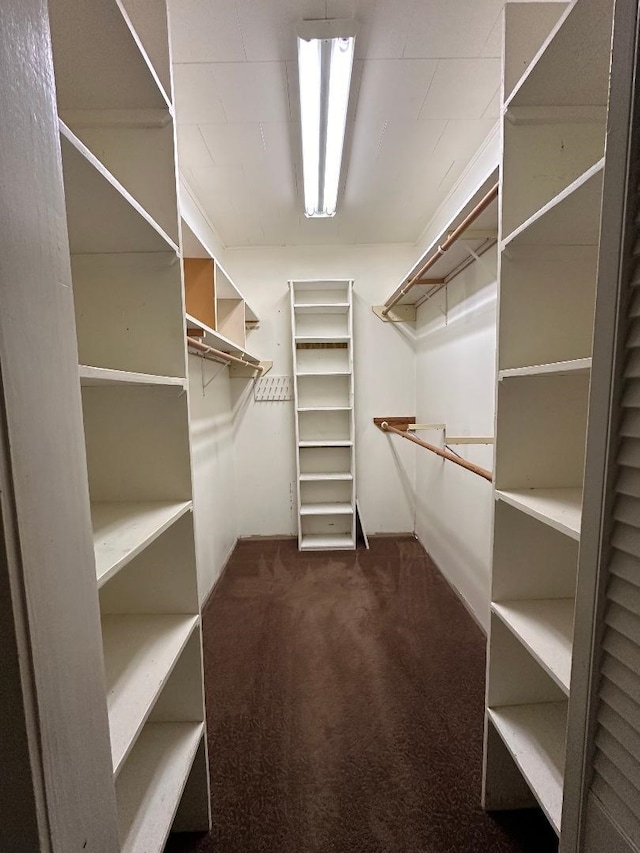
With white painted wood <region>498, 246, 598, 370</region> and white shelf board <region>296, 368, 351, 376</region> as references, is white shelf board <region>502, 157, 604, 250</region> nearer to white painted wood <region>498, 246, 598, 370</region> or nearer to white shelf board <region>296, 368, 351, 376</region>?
white painted wood <region>498, 246, 598, 370</region>

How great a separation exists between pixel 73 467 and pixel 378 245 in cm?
324

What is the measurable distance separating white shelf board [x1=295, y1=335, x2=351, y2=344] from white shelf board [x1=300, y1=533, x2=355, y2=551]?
1.75 meters

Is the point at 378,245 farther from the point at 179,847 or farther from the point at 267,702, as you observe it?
the point at 179,847

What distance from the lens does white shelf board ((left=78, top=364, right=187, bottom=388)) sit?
600 mm

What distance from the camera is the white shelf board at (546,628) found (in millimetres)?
842

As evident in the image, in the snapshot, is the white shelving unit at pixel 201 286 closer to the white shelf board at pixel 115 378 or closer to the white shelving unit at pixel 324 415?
the white shelf board at pixel 115 378

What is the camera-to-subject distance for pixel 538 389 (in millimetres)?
1062

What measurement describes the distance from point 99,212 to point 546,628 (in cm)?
155

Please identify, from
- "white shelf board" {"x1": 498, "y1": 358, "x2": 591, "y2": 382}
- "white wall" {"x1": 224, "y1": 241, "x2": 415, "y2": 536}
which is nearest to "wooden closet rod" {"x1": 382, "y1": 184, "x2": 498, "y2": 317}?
"white wall" {"x1": 224, "y1": 241, "x2": 415, "y2": 536}

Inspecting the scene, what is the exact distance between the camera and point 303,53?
4.33 ft

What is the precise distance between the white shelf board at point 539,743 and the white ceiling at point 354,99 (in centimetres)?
233

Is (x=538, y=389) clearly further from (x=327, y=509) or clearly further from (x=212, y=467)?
(x=327, y=509)

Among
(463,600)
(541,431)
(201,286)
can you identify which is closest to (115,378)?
(541,431)

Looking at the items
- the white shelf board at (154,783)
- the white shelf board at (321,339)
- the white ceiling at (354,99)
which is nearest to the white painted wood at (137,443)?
the white shelf board at (154,783)
